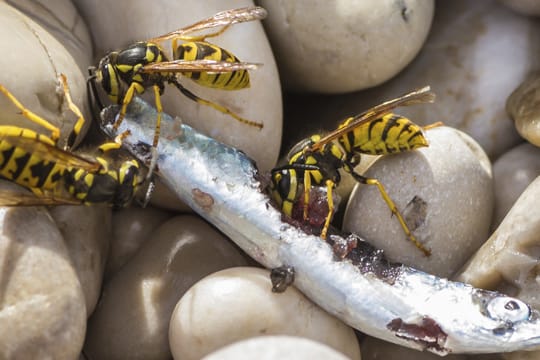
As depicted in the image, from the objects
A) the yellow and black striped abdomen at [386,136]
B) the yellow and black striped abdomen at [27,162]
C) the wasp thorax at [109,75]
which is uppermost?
the wasp thorax at [109,75]

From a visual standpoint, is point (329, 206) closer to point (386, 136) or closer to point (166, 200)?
point (386, 136)

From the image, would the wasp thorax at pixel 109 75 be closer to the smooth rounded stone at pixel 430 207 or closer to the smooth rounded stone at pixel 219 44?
the smooth rounded stone at pixel 219 44

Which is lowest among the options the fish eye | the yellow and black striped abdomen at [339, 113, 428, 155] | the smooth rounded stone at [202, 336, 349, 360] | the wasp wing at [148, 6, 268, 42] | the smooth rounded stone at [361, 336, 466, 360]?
the smooth rounded stone at [361, 336, 466, 360]

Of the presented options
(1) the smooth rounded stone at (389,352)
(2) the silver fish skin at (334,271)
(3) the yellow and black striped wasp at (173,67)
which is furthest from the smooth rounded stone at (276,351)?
(3) the yellow and black striped wasp at (173,67)

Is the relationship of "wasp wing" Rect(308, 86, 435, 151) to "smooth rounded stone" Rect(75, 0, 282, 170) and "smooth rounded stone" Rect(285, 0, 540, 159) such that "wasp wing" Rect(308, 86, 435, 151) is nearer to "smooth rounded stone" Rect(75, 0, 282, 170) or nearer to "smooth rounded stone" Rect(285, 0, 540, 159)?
"smooth rounded stone" Rect(75, 0, 282, 170)

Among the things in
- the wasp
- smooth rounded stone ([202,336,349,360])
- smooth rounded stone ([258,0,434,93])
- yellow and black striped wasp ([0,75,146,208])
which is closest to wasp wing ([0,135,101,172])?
yellow and black striped wasp ([0,75,146,208])
